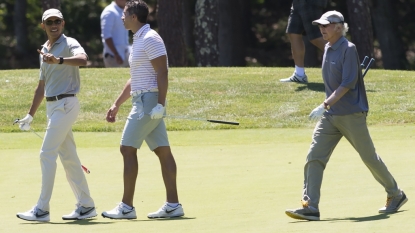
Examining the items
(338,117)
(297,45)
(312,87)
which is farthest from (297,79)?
(338,117)

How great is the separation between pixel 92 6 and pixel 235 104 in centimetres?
2002

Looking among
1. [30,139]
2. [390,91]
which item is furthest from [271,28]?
[30,139]

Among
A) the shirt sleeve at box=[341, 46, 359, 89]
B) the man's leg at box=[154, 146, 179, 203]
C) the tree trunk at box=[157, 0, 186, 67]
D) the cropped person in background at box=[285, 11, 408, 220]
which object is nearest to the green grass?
the tree trunk at box=[157, 0, 186, 67]

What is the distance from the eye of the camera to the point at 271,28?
113ft

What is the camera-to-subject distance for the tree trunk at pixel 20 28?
35.5m

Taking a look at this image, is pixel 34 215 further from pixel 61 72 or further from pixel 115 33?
pixel 115 33

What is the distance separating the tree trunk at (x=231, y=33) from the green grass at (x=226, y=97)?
11.9 m

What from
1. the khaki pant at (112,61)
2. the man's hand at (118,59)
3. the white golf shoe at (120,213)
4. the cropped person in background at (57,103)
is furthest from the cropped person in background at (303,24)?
the white golf shoe at (120,213)

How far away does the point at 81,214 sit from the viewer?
27.2ft

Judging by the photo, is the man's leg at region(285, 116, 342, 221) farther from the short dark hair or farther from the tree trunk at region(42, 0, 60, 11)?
the tree trunk at region(42, 0, 60, 11)

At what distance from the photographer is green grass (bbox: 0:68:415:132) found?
14297mm

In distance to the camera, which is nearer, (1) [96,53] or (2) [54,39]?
(2) [54,39]

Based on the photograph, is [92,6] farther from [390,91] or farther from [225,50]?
[390,91]

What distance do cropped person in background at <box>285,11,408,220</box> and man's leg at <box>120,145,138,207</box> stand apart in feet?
4.41
